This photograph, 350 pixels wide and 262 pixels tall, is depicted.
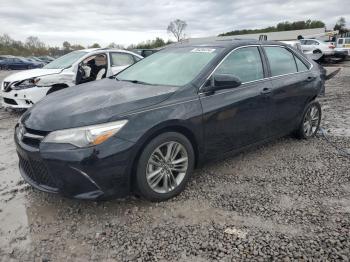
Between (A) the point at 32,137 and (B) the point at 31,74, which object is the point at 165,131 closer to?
(A) the point at 32,137

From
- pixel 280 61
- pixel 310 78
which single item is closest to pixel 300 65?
pixel 310 78

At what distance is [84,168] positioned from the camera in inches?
110

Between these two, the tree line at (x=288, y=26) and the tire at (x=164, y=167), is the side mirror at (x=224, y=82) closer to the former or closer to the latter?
the tire at (x=164, y=167)

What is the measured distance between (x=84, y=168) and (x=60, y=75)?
5.13 m

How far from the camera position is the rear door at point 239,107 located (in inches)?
142

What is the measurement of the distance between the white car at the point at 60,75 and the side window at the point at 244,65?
4.68 metres

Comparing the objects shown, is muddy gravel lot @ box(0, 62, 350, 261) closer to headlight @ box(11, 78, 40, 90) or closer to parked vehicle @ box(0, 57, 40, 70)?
headlight @ box(11, 78, 40, 90)

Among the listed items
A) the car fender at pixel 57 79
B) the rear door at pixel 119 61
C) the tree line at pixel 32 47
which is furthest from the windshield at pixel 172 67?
the tree line at pixel 32 47

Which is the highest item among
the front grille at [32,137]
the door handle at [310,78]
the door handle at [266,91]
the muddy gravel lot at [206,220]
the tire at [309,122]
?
the door handle at [310,78]

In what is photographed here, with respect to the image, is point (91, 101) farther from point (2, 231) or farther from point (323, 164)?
point (323, 164)

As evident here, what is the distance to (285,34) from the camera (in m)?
49.6

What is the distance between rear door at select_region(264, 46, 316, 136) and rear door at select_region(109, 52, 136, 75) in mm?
4582

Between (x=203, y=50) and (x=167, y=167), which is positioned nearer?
(x=167, y=167)

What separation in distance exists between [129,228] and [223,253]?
2.89ft
